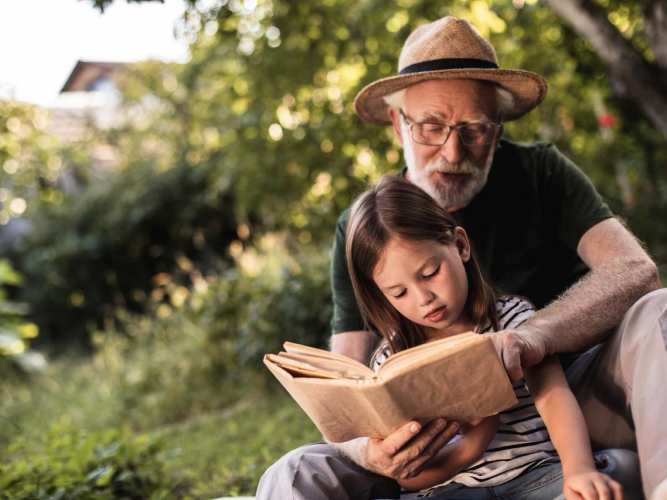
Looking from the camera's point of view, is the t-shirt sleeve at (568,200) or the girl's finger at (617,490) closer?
the girl's finger at (617,490)

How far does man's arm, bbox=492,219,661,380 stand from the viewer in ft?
5.96

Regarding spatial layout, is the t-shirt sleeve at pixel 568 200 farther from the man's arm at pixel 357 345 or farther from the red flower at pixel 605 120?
the red flower at pixel 605 120

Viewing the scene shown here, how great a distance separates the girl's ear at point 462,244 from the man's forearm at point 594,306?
0.89 feet

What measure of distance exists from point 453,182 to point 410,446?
1138mm

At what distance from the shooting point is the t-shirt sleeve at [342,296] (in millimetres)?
2707

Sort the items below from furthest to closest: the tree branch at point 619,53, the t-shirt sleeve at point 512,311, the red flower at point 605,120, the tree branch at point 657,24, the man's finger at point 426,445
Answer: the red flower at point 605,120 < the tree branch at point 619,53 < the tree branch at point 657,24 < the t-shirt sleeve at point 512,311 < the man's finger at point 426,445

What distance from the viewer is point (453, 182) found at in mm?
2627

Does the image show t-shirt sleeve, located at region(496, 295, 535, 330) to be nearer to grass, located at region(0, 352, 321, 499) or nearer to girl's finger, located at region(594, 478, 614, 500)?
girl's finger, located at region(594, 478, 614, 500)

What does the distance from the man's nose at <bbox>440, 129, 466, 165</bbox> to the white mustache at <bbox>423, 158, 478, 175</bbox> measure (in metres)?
0.01

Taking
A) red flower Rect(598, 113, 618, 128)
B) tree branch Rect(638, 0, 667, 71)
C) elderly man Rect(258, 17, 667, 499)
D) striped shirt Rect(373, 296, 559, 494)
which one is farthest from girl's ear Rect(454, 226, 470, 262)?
red flower Rect(598, 113, 618, 128)

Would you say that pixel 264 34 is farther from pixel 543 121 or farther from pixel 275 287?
pixel 543 121

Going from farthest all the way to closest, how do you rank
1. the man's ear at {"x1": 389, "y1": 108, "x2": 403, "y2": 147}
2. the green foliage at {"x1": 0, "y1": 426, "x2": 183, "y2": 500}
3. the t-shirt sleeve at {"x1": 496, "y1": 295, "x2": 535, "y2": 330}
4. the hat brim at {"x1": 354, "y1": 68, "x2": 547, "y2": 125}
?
the green foliage at {"x1": 0, "y1": 426, "x2": 183, "y2": 500} < the man's ear at {"x1": 389, "y1": 108, "x2": 403, "y2": 147} < the hat brim at {"x1": 354, "y1": 68, "x2": 547, "y2": 125} < the t-shirt sleeve at {"x1": 496, "y1": 295, "x2": 535, "y2": 330}

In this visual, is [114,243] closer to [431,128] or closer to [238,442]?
[238,442]

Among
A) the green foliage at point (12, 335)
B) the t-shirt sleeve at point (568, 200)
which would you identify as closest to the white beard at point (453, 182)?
the t-shirt sleeve at point (568, 200)
